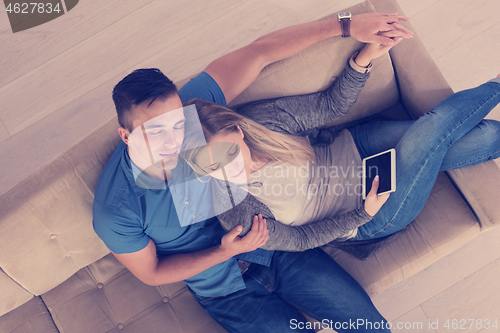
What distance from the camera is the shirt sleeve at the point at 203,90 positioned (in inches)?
46.5

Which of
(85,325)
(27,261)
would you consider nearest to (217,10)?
(27,261)

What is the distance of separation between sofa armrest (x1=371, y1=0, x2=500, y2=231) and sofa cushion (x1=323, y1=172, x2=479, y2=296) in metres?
0.06

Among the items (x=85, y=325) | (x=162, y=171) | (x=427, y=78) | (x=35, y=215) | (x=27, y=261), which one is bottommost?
(x=85, y=325)

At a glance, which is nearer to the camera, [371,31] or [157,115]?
[157,115]

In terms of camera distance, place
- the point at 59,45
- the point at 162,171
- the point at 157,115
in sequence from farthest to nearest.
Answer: the point at 59,45 < the point at 162,171 < the point at 157,115

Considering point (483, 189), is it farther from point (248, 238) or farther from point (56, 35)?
point (56, 35)

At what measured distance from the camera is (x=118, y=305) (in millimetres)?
1364

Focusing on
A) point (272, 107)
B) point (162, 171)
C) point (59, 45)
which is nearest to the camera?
point (162, 171)

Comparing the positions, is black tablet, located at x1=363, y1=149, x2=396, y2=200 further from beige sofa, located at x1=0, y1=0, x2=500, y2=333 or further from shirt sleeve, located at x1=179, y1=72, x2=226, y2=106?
shirt sleeve, located at x1=179, y1=72, x2=226, y2=106

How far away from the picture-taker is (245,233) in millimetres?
1138

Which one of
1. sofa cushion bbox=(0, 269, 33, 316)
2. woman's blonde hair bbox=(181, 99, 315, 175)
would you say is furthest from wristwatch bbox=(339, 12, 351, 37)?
sofa cushion bbox=(0, 269, 33, 316)

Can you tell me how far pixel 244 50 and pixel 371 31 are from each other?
19.3 inches

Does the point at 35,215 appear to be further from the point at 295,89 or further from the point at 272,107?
the point at 295,89

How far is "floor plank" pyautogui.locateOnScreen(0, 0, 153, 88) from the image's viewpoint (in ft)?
6.31
